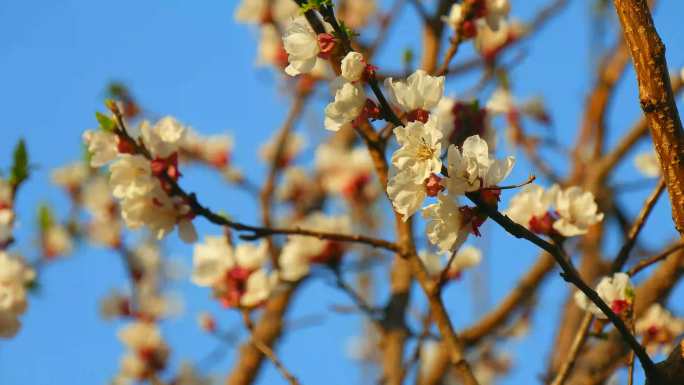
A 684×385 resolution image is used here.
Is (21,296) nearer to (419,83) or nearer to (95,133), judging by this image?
(95,133)

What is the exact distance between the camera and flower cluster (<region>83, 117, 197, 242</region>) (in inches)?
73.4

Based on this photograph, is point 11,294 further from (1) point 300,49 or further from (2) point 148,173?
(1) point 300,49

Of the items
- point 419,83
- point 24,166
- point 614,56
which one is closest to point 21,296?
point 24,166

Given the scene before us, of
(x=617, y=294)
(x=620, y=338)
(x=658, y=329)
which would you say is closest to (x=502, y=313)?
(x=620, y=338)

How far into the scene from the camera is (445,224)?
136 centimetres

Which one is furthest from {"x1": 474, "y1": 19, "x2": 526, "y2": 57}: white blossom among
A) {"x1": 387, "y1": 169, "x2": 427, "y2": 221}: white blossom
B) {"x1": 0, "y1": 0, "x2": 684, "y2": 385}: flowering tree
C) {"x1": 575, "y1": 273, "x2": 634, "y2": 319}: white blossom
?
{"x1": 387, "y1": 169, "x2": 427, "y2": 221}: white blossom

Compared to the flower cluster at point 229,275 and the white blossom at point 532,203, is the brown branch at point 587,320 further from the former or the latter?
the flower cluster at point 229,275

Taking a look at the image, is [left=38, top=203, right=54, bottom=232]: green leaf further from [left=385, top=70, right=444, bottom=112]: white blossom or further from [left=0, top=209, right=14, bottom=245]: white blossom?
[left=385, top=70, right=444, bottom=112]: white blossom

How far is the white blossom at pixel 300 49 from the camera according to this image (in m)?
1.49

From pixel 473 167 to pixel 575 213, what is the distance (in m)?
0.78

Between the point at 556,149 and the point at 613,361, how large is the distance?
1.66 meters

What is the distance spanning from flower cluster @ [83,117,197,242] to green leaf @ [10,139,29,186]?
1.41 feet

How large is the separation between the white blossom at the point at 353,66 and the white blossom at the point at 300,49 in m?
0.12

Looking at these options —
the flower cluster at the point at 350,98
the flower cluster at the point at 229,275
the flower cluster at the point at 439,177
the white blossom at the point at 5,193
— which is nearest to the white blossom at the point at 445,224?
the flower cluster at the point at 439,177
